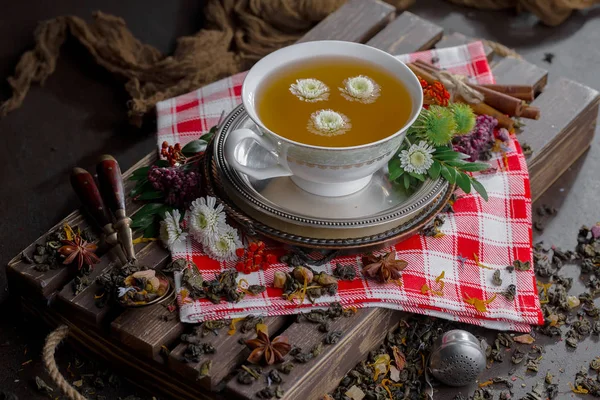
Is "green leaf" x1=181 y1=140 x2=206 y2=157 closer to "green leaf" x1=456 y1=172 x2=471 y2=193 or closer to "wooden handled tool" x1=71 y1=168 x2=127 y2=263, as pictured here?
"wooden handled tool" x1=71 y1=168 x2=127 y2=263

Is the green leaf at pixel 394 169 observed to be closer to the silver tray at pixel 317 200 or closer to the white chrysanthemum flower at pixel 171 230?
the silver tray at pixel 317 200

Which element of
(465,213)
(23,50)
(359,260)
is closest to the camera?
(359,260)

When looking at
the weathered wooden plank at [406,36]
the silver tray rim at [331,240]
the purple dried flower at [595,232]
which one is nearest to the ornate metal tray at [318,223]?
the silver tray rim at [331,240]

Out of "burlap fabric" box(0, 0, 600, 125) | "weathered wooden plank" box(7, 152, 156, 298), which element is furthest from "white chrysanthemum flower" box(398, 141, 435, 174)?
"burlap fabric" box(0, 0, 600, 125)

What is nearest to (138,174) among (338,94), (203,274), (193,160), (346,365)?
(193,160)

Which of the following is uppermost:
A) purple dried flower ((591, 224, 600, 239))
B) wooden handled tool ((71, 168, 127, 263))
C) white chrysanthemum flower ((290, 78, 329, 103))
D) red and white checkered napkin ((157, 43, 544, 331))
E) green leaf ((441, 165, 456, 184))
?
white chrysanthemum flower ((290, 78, 329, 103))

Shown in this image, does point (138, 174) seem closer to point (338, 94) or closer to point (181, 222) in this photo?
point (181, 222)
